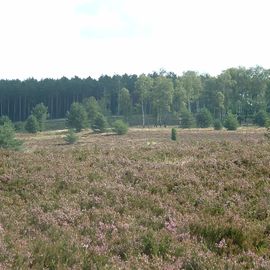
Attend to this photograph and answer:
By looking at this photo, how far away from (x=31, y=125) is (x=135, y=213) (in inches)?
3572

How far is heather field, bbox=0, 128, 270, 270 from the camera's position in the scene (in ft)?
19.2

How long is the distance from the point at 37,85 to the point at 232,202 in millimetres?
151119

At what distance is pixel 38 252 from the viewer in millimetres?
5910

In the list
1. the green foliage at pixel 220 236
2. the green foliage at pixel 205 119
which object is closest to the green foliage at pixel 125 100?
the green foliage at pixel 205 119

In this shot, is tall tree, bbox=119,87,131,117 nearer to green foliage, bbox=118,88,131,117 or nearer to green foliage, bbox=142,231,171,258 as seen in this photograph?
green foliage, bbox=118,88,131,117

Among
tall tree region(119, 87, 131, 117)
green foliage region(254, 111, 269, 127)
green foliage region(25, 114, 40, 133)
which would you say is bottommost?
green foliage region(25, 114, 40, 133)

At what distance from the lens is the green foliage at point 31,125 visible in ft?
310

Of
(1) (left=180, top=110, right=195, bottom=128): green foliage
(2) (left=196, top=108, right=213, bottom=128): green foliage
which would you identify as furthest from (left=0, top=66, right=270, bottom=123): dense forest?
(2) (left=196, top=108, right=213, bottom=128): green foliage

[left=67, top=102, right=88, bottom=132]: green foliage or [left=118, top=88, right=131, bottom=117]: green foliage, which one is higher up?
[left=118, top=88, right=131, bottom=117]: green foliage

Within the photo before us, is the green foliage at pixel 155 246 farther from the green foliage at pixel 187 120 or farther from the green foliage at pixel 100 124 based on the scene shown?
the green foliage at pixel 187 120

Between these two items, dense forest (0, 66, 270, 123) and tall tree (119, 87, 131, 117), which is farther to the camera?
Result: tall tree (119, 87, 131, 117)

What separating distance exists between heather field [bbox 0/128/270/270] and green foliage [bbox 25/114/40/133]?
275ft

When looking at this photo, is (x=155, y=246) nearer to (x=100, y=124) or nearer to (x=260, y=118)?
(x=260, y=118)

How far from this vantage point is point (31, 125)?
9506 cm
